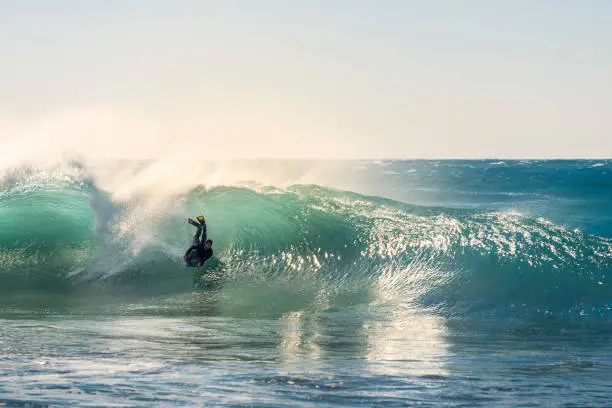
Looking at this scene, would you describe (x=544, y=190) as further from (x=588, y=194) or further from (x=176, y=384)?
(x=176, y=384)

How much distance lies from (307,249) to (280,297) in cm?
325

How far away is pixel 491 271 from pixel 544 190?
30614mm

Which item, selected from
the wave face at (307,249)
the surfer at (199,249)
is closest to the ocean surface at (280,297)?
the wave face at (307,249)

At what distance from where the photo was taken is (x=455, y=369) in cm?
967

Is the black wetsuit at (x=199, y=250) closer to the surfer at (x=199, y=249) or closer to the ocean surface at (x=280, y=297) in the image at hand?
the surfer at (x=199, y=249)

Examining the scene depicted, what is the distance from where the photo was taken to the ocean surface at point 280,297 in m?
8.63

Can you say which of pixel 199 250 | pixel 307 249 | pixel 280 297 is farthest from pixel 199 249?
pixel 307 249

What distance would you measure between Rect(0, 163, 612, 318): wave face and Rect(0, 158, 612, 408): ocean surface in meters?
0.05

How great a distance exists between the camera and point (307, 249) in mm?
19656

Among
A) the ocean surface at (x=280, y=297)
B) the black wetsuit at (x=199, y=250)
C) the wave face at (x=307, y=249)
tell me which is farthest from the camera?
the black wetsuit at (x=199, y=250)

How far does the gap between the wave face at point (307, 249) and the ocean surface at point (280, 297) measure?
0.18 feet

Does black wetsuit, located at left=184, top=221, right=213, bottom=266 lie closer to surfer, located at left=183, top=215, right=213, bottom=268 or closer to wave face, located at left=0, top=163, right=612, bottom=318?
surfer, located at left=183, top=215, right=213, bottom=268

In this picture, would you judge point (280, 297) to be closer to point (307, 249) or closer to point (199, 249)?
point (199, 249)

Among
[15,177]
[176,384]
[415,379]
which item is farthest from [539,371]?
[15,177]
